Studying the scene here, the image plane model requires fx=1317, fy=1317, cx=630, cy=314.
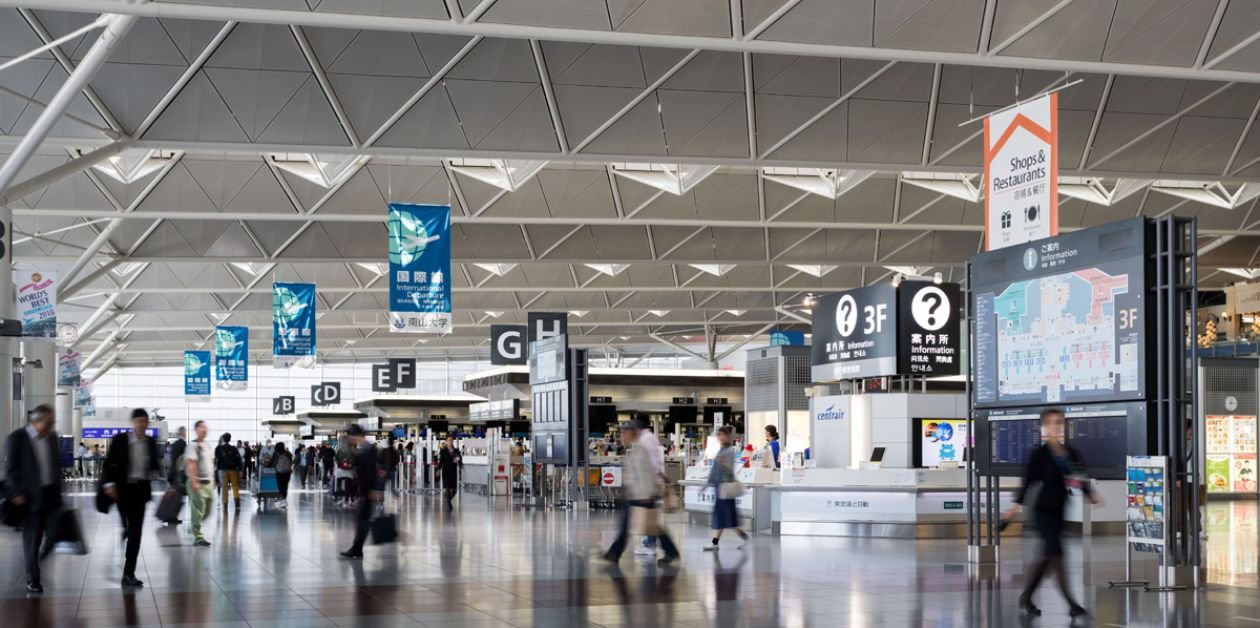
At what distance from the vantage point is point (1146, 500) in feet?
40.2

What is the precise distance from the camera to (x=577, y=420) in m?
28.3

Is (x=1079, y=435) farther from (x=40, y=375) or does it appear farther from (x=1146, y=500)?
(x=40, y=375)

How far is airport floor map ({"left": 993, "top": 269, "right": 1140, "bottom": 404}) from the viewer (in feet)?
41.5

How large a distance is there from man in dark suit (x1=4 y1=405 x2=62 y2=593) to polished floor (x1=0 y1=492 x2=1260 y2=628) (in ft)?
1.54

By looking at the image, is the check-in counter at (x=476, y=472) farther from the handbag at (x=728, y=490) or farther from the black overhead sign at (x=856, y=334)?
the handbag at (x=728, y=490)

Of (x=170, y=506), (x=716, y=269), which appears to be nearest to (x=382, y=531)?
(x=170, y=506)


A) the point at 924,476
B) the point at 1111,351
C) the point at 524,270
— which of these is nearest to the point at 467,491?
the point at 524,270

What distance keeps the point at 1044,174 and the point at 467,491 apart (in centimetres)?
3100

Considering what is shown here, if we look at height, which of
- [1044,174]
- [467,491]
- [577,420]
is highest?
[1044,174]

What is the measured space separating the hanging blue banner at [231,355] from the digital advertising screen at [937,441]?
24.9 m

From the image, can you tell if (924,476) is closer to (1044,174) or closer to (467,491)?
(1044,174)

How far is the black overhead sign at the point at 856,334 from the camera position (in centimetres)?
2088

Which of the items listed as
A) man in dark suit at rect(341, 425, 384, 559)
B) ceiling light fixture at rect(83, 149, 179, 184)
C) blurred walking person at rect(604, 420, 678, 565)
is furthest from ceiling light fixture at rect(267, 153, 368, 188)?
blurred walking person at rect(604, 420, 678, 565)

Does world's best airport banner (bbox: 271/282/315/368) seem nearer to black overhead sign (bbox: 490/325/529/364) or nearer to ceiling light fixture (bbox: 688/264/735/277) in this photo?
black overhead sign (bbox: 490/325/529/364)
